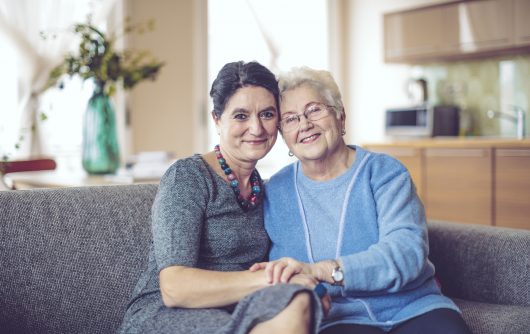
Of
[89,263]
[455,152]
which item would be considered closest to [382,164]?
[89,263]

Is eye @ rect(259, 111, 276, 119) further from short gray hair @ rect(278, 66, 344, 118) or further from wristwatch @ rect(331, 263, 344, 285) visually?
wristwatch @ rect(331, 263, 344, 285)

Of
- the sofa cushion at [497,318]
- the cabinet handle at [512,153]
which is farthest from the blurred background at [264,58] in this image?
the sofa cushion at [497,318]

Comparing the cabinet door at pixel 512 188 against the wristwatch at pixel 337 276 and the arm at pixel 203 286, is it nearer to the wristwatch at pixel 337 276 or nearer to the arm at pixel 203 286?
the wristwatch at pixel 337 276

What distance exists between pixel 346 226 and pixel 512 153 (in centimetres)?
289

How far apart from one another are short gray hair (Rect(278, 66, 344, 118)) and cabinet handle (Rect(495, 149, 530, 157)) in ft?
9.04

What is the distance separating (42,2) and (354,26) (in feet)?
10.6

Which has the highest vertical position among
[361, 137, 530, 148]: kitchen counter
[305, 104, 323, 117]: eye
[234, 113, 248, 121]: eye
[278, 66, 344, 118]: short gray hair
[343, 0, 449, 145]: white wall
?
[343, 0, 449, 145]: white wall

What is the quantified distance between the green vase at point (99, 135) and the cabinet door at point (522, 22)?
10.8 ft

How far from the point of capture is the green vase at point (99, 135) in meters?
2.95

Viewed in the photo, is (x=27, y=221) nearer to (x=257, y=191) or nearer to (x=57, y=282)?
(x=57, y=282)

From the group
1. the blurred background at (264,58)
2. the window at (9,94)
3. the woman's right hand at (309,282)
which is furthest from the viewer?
the blurred background at (264,58)

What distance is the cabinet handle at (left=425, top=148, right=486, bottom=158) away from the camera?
431 centimetres

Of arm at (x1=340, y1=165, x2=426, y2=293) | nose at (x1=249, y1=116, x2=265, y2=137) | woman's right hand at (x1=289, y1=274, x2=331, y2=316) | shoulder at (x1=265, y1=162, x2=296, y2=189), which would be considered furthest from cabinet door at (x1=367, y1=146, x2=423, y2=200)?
woman's right hand at (x1=289, y1=274, x2=331, y2=316)

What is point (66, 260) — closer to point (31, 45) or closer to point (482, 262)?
point (482, 262)
